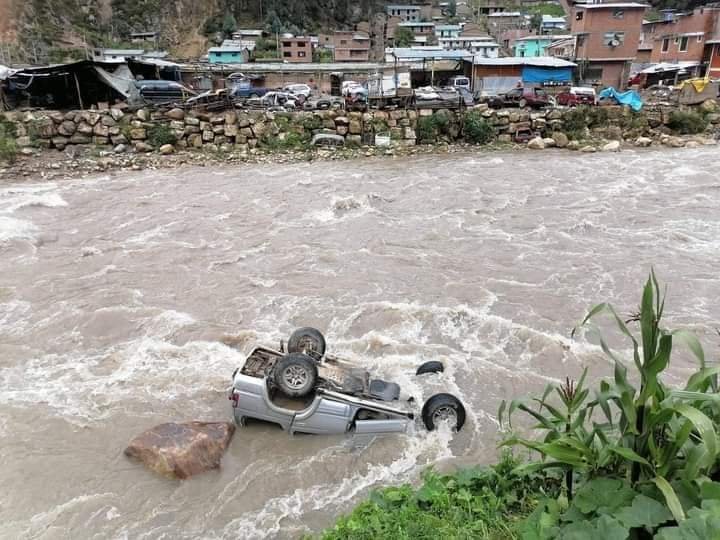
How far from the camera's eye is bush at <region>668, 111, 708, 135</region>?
92.2 feet

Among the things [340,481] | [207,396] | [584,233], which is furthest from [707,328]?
[207,396]

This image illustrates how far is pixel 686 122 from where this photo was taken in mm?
28109

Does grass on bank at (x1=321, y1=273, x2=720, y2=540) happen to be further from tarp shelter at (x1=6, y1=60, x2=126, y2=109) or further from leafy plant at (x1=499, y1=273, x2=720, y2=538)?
tarp shelter at (x1=6, y1=60, x2=126, y2=109)

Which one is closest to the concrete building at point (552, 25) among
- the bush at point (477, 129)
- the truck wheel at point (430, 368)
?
the bush at point (477, 129)

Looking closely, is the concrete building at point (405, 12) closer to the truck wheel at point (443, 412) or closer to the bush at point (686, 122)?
the bush at point (686, 122)

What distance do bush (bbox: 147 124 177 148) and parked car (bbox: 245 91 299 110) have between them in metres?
5.66

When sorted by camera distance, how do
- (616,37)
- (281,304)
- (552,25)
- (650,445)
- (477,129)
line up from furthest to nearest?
1. (552,25)
2. (616,37)
3. (477,129)
4. (281,304)
5. (650,445)

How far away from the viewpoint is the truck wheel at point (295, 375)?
6234 millimetres

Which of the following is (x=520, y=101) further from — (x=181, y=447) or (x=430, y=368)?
(x=181, y=447)

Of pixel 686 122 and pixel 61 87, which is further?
pixel 61 87

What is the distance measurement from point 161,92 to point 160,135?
17.9ft

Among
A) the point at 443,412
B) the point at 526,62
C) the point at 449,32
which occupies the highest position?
the point at 449,32

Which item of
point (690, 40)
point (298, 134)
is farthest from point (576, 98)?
point (690, 40)

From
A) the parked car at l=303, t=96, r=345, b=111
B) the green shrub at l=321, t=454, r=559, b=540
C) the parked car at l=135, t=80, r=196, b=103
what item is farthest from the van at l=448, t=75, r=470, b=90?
the green shrub at l=321, t=454, r=559, b=540
